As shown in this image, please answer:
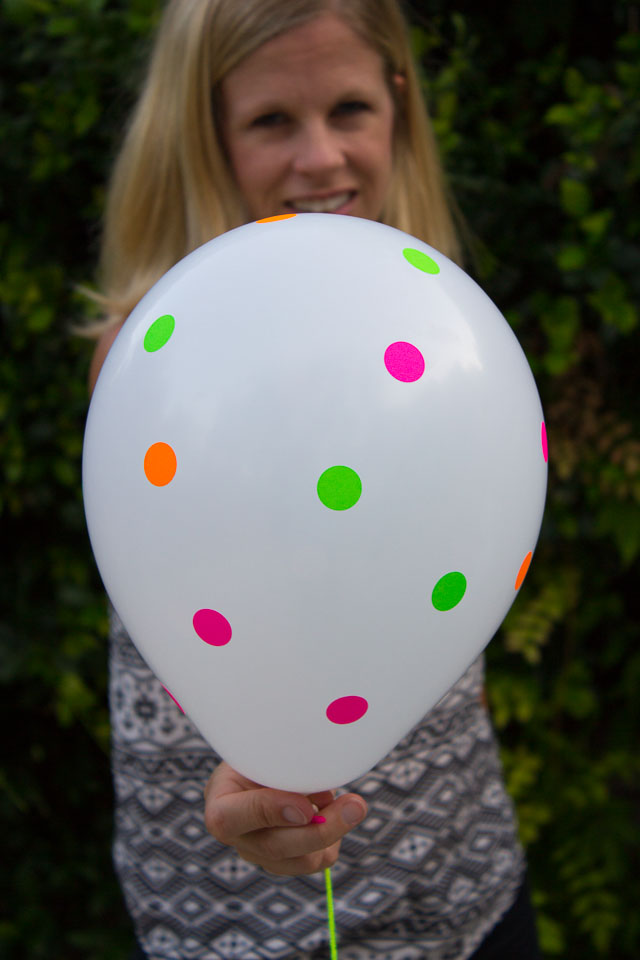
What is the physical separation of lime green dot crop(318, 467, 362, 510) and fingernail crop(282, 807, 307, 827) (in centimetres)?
32

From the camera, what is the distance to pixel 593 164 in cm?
152

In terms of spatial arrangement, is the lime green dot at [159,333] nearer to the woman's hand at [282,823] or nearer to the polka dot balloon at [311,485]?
the polka dot balloon at [311,485]

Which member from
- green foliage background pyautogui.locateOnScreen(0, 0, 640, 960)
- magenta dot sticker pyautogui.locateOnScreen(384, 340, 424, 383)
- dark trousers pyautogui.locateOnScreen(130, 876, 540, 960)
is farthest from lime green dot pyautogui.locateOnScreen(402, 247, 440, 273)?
dark trousers pyautogui.locateOnScreen(130, 876, 540, 960)

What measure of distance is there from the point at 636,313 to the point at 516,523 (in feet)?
3.19

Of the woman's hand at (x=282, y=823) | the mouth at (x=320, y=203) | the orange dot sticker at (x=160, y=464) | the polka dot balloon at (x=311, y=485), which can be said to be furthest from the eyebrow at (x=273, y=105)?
the woman's hand at (x=282, y=823)

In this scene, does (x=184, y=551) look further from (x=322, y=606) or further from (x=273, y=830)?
(x=273, y=830)

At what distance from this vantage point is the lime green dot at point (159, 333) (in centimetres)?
75

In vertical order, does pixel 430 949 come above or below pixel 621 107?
below

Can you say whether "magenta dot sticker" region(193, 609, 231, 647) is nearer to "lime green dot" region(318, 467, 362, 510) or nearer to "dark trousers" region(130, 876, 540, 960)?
"lime green dot" region(318, 467, 362, 510)

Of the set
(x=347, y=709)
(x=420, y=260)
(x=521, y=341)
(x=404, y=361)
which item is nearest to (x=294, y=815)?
(x=347, y=709)

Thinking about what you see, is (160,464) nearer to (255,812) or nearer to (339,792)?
(255,812)

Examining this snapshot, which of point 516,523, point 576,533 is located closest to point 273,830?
point 516,523

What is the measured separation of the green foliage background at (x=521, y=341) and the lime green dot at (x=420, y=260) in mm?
812

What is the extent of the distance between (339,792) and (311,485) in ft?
1.81
